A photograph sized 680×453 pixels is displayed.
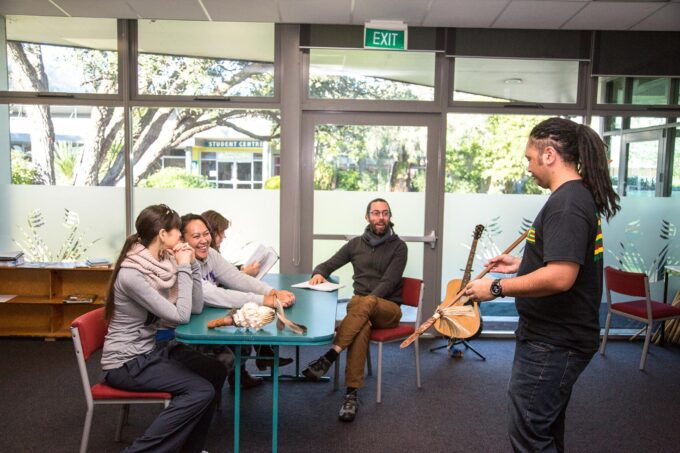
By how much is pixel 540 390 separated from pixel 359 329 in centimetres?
186

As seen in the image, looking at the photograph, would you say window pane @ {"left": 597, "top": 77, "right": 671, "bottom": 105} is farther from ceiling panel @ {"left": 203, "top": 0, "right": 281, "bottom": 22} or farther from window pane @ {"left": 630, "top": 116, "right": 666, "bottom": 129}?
ceiling panel @ {"left": 203, "top": 0, "right": 281, "bottom": 22}

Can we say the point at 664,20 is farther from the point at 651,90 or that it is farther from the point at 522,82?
the point at 522,82

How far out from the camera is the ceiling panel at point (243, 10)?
188 inches

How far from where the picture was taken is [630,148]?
5.61m

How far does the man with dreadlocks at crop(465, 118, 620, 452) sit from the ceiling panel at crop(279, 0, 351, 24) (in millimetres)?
3138

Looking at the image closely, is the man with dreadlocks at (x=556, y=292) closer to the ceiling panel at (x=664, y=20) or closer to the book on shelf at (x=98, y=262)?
the ceiling panel at (x=664, y=20)

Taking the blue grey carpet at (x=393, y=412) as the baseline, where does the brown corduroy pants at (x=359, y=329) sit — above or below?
above

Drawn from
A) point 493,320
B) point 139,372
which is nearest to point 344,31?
point 493,320

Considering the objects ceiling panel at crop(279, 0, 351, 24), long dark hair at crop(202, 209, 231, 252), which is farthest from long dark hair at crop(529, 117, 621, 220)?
ceiling panel at crop(279, 0, 351, 24)

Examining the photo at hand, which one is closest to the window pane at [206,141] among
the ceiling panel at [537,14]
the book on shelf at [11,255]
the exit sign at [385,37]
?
the exit sign at [385,37]

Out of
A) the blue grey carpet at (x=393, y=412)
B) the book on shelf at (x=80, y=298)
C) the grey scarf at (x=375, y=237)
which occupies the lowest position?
the blue grey carpet at (x=393, y=412)

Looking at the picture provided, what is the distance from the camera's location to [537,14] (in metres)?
4.87

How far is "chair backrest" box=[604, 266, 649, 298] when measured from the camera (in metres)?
4.61

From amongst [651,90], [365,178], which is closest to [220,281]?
[365,178]
